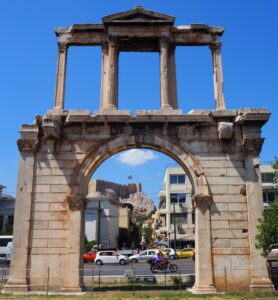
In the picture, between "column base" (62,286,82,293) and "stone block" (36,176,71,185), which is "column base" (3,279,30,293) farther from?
"stone block" (36,176,71,185)

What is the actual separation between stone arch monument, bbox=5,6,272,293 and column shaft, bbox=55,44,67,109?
0.05 m

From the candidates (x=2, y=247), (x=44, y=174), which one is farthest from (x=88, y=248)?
(x=44, y=174)

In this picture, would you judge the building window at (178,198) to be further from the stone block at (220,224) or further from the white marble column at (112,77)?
the stone block at (220,224)

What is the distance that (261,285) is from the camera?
14.4 meters

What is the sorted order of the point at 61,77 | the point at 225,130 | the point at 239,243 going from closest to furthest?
the point at 239,243, the point at 225,130, the point at 61,77

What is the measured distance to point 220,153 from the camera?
16016mm

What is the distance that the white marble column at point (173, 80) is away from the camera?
17.2 meters

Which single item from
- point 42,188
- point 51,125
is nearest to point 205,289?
point 42,188

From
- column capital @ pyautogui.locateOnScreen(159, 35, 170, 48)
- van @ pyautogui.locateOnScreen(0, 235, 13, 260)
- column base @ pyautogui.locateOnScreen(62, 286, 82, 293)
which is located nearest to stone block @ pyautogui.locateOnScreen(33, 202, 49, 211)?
column base @ pyautogui.locateOnScreen(62, 286, 82, 293)

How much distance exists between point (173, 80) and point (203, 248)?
295 inches

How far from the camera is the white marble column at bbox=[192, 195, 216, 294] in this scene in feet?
47.7

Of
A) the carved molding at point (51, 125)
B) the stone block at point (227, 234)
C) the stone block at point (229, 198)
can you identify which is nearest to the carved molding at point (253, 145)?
the stone block at point (229, 198)

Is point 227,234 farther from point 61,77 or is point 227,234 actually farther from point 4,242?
point 4,242

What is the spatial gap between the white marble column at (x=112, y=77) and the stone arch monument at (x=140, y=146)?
47mm
